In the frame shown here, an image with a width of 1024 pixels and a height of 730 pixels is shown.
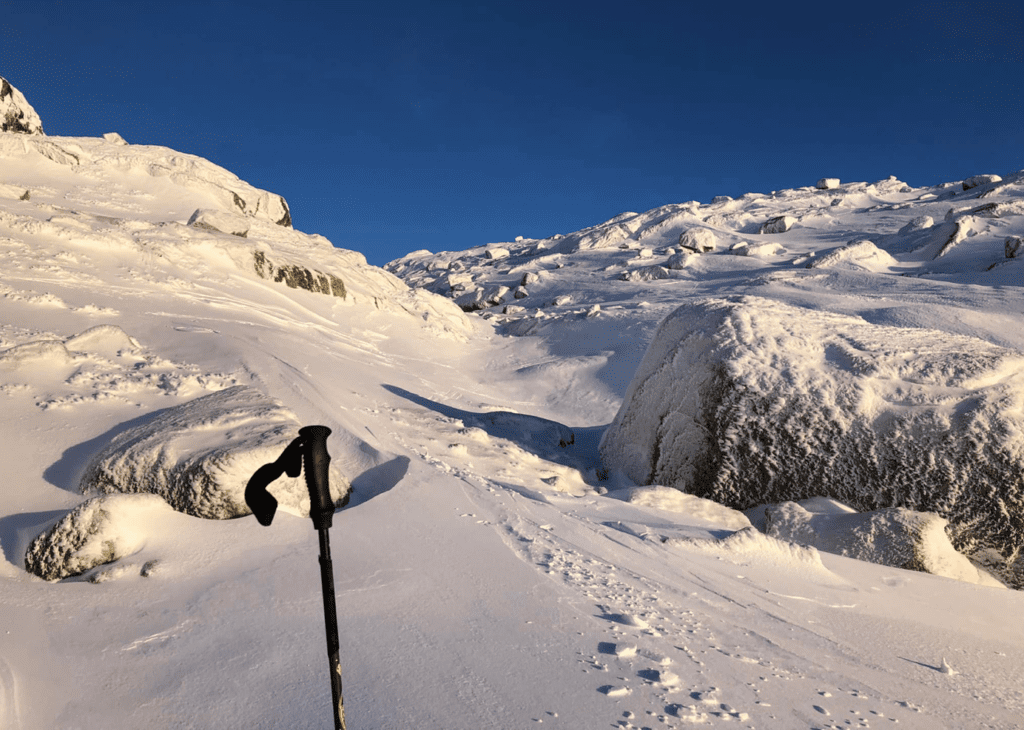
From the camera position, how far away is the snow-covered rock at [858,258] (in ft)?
67.7

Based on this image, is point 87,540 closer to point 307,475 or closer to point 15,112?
point 307,475

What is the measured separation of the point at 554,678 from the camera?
2.35m

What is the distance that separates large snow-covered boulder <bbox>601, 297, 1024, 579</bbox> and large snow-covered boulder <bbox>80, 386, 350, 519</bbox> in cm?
359

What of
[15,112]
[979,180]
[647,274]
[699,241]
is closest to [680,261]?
[647,274]

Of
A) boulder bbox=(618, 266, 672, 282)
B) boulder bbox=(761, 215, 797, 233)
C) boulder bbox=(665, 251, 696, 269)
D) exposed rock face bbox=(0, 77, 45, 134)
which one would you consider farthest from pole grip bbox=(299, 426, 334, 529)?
boulder bbox=(761, 215, 797, 233)

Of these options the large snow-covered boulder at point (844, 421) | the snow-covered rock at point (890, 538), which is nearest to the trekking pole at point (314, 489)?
the snow-covered rock at point (890, 538)

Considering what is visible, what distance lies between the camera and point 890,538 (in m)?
4.26

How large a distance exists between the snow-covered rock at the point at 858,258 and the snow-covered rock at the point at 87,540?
75.0 feet

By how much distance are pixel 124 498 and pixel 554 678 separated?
3.06 metres

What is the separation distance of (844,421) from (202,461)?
17.9ft

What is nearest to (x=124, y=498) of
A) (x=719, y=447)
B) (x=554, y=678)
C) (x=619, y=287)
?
(x=554, y=678)

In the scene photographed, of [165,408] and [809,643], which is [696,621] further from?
[165,408]

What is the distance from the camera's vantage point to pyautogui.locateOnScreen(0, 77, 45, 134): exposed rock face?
2045 cm

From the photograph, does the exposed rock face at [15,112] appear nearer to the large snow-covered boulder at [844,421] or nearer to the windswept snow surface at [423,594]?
the windswept snow surface at [423,594]
